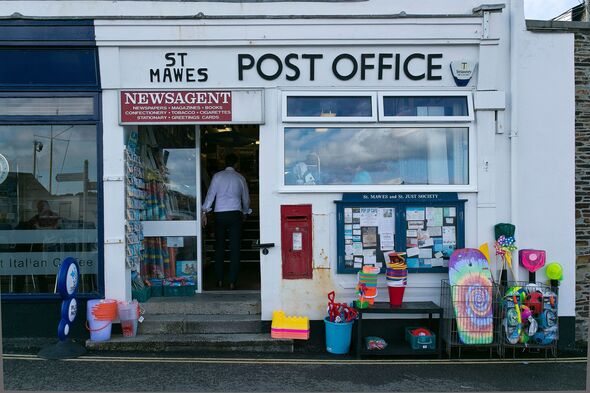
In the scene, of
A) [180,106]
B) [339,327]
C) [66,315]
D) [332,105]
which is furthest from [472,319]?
[66,315]

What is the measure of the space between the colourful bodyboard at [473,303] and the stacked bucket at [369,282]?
0.90m

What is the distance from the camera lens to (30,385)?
5020 mm

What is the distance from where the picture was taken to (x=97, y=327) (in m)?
6.09

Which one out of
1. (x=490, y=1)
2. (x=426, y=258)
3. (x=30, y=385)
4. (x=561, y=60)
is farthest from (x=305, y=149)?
(x=30, y=385)

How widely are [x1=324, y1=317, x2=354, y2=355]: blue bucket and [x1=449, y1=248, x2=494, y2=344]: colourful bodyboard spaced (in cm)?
126

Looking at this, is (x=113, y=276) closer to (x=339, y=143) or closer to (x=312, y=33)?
(x=339, y=143)

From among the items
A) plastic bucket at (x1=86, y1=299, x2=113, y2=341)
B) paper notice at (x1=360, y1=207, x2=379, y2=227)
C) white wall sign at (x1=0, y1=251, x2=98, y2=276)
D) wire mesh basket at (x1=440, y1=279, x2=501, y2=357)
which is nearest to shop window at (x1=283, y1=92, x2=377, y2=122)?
paper notice at (x1=360, y1=207, x2=379, y2=227)

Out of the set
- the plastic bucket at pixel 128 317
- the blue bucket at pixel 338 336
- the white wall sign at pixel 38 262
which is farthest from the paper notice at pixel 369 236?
the white wall sign at pixel 38 262

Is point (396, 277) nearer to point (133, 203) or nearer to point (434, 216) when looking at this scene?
point (434, 216)

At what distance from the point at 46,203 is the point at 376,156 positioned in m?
4.27

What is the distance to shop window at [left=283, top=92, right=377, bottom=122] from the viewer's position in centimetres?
652

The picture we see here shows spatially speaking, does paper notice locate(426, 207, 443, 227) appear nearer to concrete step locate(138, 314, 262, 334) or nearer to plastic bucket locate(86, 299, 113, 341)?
concrete step locate(138, 314, 262, 334)

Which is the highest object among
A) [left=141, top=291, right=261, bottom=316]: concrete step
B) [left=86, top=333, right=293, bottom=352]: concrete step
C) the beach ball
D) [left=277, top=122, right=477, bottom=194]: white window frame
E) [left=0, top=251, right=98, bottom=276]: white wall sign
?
[left=277, top=122, right=477, bottom=194]: white window frame

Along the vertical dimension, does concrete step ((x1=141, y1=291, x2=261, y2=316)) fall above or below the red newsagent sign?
below
